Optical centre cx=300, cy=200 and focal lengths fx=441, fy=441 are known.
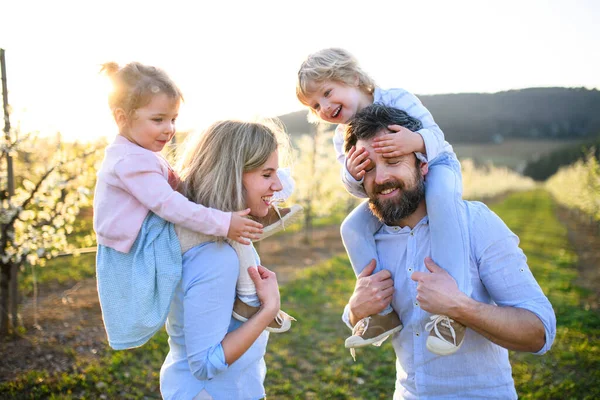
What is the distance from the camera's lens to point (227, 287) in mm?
1590

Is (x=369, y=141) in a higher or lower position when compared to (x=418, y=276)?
higher

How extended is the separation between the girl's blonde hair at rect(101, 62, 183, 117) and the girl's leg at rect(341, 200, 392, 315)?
1113 millimetres

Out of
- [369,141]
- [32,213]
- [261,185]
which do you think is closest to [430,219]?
[369,141]

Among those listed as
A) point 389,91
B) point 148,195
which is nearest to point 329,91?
point 389,91

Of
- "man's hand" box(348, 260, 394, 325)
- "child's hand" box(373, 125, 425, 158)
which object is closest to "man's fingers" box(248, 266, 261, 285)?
"man's hand" box(348, 260, 394, 325)

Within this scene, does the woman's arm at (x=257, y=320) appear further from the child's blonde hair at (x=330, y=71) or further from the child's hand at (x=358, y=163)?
the child's blonde hair at (x=330, y=71)

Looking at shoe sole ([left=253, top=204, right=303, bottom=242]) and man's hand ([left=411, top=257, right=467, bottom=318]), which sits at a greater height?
shoe sole ([left=253, top=204, right=303, bottom=242])

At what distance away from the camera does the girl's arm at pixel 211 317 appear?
60.9 inches

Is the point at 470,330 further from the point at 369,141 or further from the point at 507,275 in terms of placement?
the point at 369,141

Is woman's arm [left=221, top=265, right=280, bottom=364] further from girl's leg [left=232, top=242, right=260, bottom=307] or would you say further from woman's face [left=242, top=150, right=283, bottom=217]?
woman's face [left=242, top=150, right=283, bottom=217]

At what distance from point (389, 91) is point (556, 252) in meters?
13.0

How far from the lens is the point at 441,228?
1.87 meters

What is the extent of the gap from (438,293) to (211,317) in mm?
853

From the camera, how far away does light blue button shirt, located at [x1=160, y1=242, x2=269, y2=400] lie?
1.55m
